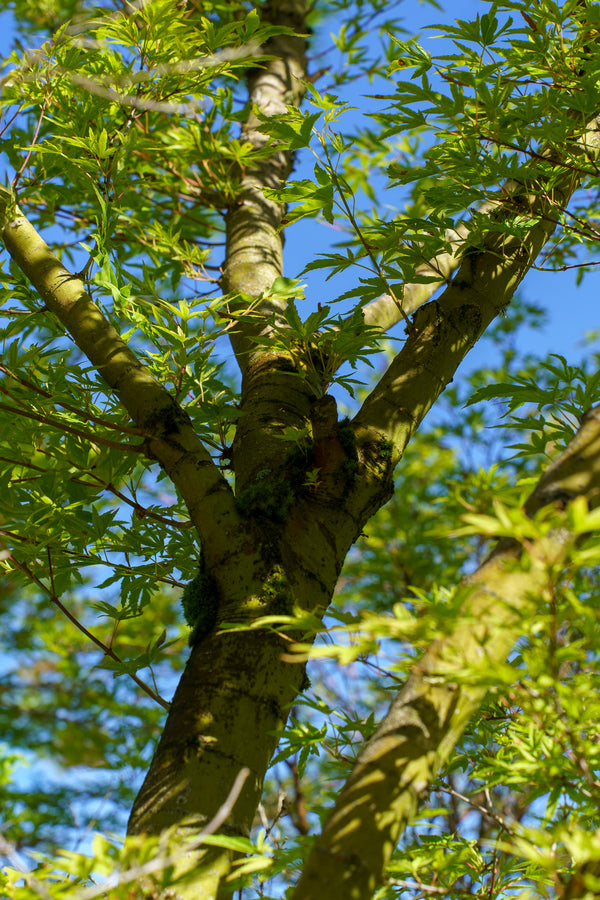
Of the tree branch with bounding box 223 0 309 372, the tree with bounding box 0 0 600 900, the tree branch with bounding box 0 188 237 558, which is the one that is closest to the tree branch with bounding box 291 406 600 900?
the tree with bounding box 0 0 600 900

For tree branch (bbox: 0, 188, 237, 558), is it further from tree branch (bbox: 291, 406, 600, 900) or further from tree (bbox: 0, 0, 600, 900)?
tree branch (bbox: 291, 406, 600, 900)

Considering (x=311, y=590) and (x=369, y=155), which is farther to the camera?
(x=369, y=155)

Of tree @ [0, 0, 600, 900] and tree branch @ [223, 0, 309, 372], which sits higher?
tree branch @ [223, 0, 309, 372]

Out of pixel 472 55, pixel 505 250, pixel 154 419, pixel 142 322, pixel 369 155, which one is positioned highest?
pixel 369 155

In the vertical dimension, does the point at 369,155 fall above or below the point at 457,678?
above

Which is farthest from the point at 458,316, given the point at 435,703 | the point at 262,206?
the point at 262,206

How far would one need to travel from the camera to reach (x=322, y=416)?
1.41 m

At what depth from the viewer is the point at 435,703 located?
81 cm

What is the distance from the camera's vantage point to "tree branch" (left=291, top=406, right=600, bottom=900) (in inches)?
28.4

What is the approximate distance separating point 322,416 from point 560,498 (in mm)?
666

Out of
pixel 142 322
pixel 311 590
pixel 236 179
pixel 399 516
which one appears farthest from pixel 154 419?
pixel 399 516

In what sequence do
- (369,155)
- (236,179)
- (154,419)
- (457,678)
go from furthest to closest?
(369,155), (236,179), (154,419), (457,678)

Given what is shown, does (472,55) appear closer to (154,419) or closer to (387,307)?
(387,307)

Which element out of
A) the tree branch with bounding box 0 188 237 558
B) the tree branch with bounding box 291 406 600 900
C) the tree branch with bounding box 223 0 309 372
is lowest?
the tree branch with bounding box 291 406 600 900
